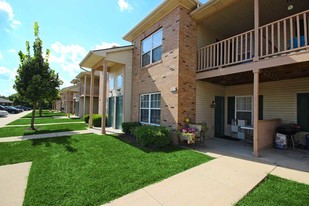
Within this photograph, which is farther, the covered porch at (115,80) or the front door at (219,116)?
the covered porch at (115,80)

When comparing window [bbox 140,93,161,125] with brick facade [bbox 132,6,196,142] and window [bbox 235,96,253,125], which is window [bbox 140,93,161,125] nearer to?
brick facade [bbox 132,6,196,142]

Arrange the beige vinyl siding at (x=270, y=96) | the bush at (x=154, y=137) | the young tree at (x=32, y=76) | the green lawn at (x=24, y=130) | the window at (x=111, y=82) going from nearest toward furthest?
the bush at (x=154, y=137) < the beige vinyl siding at (x=270, y=96) < the green lawn at (x=24, y=130) < the young tree at (x=32, y=76) < the window at (x=111, y=82)

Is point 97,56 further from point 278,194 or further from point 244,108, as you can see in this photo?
point 278,194

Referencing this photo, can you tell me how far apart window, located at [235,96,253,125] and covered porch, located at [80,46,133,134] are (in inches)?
281

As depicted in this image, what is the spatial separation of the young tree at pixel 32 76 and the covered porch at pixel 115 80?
2.80 meters

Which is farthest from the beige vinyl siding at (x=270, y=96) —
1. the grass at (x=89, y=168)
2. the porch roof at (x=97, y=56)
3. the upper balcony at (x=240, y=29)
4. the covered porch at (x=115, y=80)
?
the porch roof at (x=97, y=56)

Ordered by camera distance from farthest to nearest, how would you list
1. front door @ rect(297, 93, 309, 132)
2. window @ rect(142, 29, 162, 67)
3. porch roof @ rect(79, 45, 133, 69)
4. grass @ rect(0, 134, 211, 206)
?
1. porch roof @ rect(79, 45, 133, 69)
2. window @ rect(142, 29, 162, 67)
3. front door @ rect(297, 93, 309, 132)
4. grass @ rect(0, 134, 211, 206)

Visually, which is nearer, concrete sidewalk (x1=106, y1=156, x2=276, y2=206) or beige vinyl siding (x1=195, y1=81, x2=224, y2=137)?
concrete sidewalk (x1=106, y1=156, x2=276, y2=206)

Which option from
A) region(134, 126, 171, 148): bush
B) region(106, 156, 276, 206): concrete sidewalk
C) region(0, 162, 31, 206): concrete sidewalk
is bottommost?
region(0, 162, 31, 206): concrete sidewalk

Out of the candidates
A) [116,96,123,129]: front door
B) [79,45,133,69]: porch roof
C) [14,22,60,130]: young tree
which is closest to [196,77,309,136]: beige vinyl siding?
[79,45,133,69]: porch roof

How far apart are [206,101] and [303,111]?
4364mm

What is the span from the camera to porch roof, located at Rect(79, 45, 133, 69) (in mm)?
9620

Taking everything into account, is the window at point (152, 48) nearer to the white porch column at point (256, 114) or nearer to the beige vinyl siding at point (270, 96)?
the beige vinyl siding at point (270, 96)

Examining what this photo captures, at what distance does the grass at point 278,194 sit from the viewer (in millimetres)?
3109
